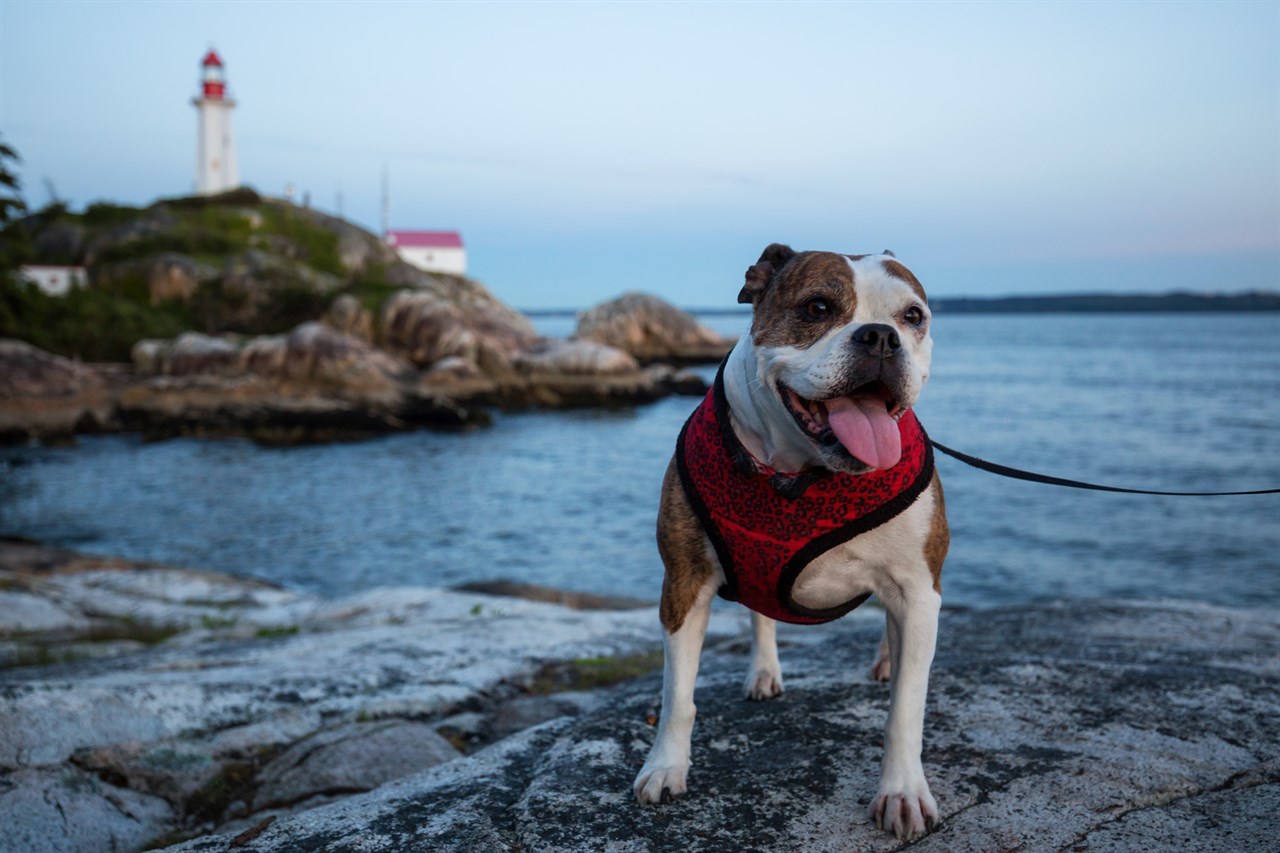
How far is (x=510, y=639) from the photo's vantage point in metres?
7.90

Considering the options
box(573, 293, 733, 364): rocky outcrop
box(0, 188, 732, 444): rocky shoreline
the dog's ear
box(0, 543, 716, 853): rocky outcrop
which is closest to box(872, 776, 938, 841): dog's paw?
the dog's ear

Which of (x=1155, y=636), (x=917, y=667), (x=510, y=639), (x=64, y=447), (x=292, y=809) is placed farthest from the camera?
(x=64, y=447)

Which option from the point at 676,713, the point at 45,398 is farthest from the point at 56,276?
the point at 676,713

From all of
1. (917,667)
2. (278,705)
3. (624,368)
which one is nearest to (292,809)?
(278,705)

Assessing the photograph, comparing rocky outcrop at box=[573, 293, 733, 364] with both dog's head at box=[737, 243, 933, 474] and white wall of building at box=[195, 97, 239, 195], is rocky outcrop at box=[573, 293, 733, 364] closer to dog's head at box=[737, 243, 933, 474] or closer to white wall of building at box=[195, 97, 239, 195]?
white wall of building at box=[195, 97, 239, 195]

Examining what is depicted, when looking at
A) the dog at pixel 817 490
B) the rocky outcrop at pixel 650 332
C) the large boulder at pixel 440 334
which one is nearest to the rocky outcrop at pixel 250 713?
the dog at pixel 817 490

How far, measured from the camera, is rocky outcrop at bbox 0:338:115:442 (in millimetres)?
34438

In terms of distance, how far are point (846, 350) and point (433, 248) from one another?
102 metres

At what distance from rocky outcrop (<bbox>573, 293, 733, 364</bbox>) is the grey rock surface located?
59.8 meters

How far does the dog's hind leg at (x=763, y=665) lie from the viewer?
481 cm

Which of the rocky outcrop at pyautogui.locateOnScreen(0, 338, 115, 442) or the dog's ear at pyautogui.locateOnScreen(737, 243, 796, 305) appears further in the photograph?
the rocky outcrop at pyautogui.locateOnScreen(0, 338, 115, 442)

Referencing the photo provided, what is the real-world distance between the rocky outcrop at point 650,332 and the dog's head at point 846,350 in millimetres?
61010

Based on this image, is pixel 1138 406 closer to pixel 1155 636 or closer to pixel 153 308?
pixel 1155 636

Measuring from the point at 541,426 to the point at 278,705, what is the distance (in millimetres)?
34947
